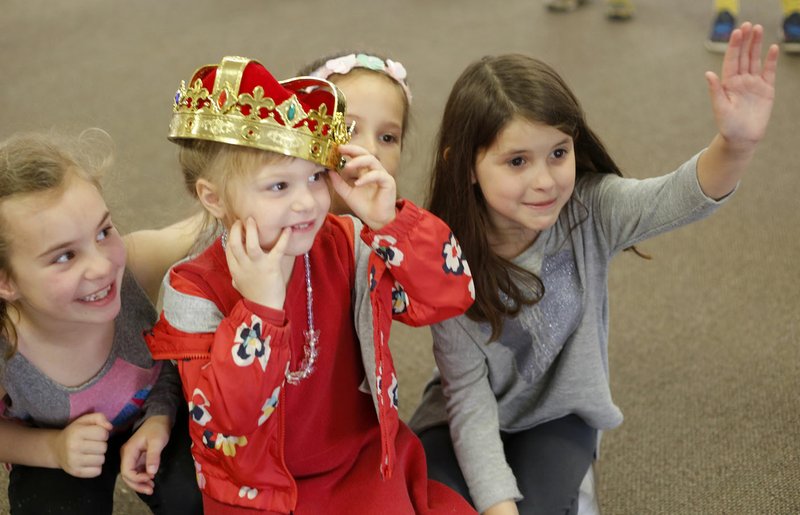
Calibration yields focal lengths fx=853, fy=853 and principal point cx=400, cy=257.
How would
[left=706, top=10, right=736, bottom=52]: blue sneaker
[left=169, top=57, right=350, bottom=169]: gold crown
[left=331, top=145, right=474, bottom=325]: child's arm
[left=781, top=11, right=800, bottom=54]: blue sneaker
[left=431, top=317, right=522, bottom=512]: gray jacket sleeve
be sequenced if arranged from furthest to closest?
[left=706, top=10, right=736, bottom=52]: blue sneaker < [left=781, top=11, right=800, bottom=54]: blue sneaker < [left=431, top=317, right=522, bottom=512]: gray jacket sleeve < [left=331, top=145, right=474, bottom=325]: child's arm < [left=169, top=57, right=350, bottom=169]: gold crown

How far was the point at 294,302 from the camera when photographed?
1146mm

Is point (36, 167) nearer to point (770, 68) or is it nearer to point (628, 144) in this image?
point (770, 68)

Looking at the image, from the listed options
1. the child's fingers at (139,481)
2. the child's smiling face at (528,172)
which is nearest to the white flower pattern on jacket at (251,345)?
the child's fingers at (139,481)

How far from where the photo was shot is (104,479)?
130cm

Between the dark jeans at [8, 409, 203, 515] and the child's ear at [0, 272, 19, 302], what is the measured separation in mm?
286

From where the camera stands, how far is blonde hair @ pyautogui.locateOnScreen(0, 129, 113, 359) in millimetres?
1087

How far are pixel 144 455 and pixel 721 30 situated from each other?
2.77m

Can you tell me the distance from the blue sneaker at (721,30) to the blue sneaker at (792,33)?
0.18 meters

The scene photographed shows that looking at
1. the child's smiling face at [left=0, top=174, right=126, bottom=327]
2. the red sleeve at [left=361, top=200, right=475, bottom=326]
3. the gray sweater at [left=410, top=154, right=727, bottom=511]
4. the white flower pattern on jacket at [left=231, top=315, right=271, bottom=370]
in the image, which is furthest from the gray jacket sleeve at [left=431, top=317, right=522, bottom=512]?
the child's smiling face at [left=0, top=174, right=126, bottom=327]

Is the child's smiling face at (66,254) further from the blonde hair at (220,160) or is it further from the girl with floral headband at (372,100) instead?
the girl with floral headband at (372,100)

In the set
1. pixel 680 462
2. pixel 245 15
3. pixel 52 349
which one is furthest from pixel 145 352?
pixel 245 15

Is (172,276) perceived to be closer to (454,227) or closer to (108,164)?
(108,164)

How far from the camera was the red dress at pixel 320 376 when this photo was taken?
3.35 feet

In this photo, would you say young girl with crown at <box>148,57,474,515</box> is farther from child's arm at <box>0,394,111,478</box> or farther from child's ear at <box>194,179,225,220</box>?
child's arm at <box>0,394,111,478</box>
